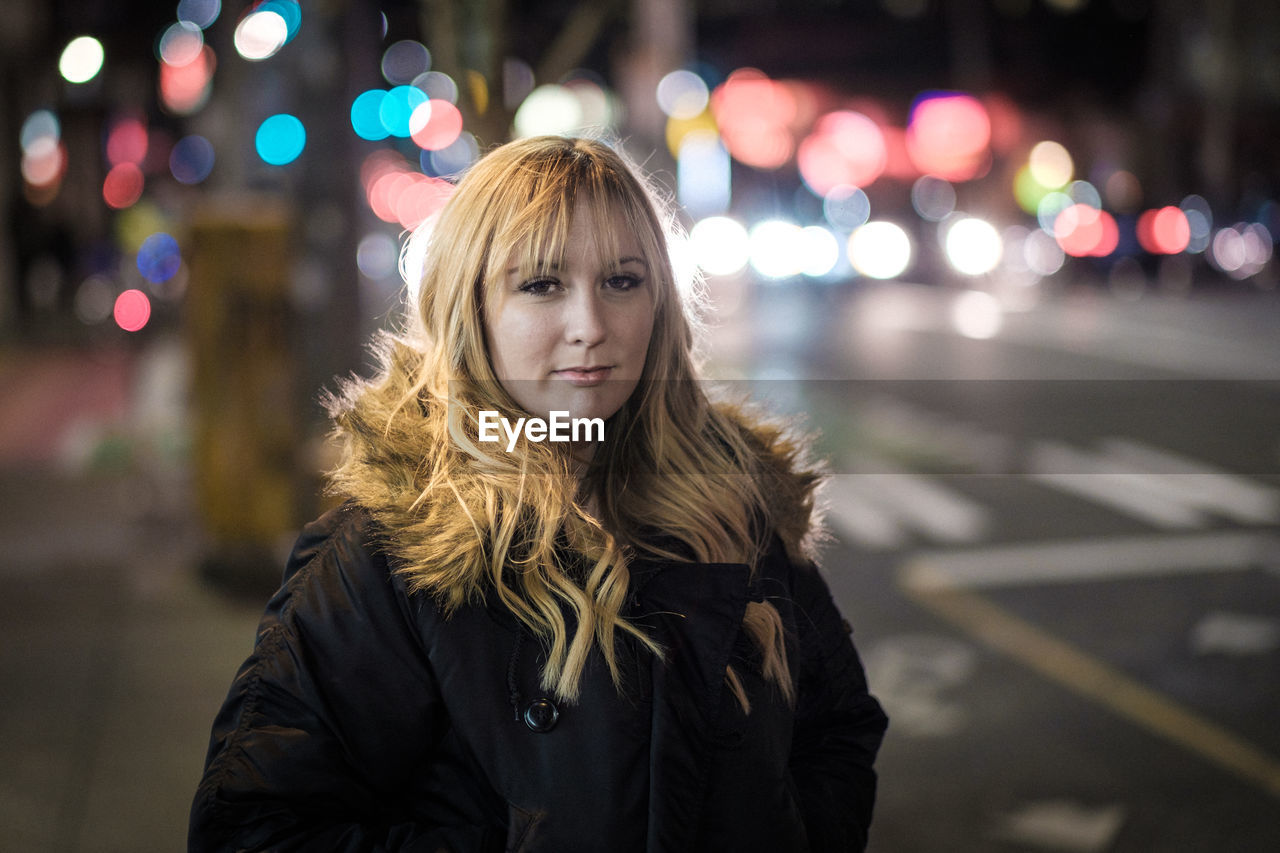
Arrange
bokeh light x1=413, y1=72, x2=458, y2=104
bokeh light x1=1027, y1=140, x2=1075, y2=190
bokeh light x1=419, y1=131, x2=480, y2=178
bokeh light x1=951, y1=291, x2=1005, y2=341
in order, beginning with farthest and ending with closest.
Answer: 1. bokeh light x1=419, y1=131, x2=480, y2=178
2. bokeh light x1=413, y1=72, x2=458, y2=104
3. bokeh light x1=1027, y1=140, x2=1075, y2=190
4. bokeh light x1=951, y1=291, x2=1005, y2=341

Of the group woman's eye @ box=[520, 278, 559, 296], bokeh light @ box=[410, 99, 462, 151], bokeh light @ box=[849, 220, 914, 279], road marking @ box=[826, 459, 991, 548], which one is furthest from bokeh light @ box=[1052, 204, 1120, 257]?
bokeh light @ box=[410, 99, 462, 151]

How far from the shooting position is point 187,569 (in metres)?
6.67

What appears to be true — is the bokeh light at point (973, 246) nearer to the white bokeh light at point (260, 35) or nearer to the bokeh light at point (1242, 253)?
the bokeh light at point (1242, 253)

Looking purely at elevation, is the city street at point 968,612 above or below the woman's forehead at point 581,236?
below

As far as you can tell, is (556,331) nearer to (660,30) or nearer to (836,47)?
(660,30)

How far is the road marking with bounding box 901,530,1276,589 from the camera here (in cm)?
670

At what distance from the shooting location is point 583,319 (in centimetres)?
175

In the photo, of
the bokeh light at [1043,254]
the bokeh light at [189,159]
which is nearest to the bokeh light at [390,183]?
the bokeh light at [189,159]

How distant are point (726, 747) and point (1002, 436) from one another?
9275 millimetres

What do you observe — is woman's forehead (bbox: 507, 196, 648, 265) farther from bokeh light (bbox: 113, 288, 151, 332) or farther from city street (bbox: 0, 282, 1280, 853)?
bokeh light (bbox: 113, 288, 151, 332)

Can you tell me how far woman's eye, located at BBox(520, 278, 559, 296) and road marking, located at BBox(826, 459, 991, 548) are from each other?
587 centimetres

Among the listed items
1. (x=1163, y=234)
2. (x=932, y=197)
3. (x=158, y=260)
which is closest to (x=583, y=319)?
(x=158, y=260)

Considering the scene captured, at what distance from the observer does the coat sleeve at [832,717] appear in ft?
6.63

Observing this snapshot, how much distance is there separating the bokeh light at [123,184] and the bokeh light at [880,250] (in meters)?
20.0
